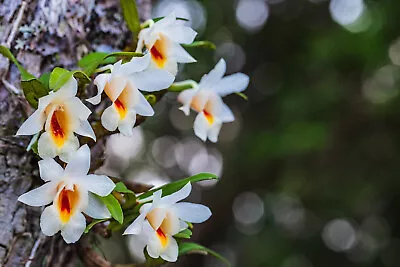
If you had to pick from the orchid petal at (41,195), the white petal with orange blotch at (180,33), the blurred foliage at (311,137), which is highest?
the white petal with orange blotch at (180,33)

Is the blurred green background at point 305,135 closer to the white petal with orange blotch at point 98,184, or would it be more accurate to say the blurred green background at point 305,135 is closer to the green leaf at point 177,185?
the green leaf at point 177,185

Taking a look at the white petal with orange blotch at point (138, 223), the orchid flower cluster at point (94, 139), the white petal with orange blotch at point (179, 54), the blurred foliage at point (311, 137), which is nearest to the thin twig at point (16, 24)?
the orchid flower cluster at point (94, 139)

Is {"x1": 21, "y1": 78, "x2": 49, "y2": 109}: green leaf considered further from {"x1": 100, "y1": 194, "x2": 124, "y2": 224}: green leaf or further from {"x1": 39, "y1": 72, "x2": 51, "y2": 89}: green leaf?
{"x1": 100, "y1": 194, "x2": 124, "y2": 224}: green leaf

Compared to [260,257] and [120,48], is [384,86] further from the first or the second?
[120,48]

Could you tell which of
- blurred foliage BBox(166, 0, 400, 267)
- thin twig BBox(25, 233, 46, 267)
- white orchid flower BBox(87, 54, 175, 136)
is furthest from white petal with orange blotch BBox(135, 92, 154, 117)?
blurred foliage BBox(166, 0, 400, 267)

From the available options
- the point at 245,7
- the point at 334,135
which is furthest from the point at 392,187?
the point at 245,7

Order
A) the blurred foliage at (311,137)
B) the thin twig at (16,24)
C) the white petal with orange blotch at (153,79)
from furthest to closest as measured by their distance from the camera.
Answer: the blurred foliage at (311,137), the thin twig at (16,24), the white petal with orange blotch at (153,79)

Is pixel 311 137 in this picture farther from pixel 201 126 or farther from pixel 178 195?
pixel 178 195
